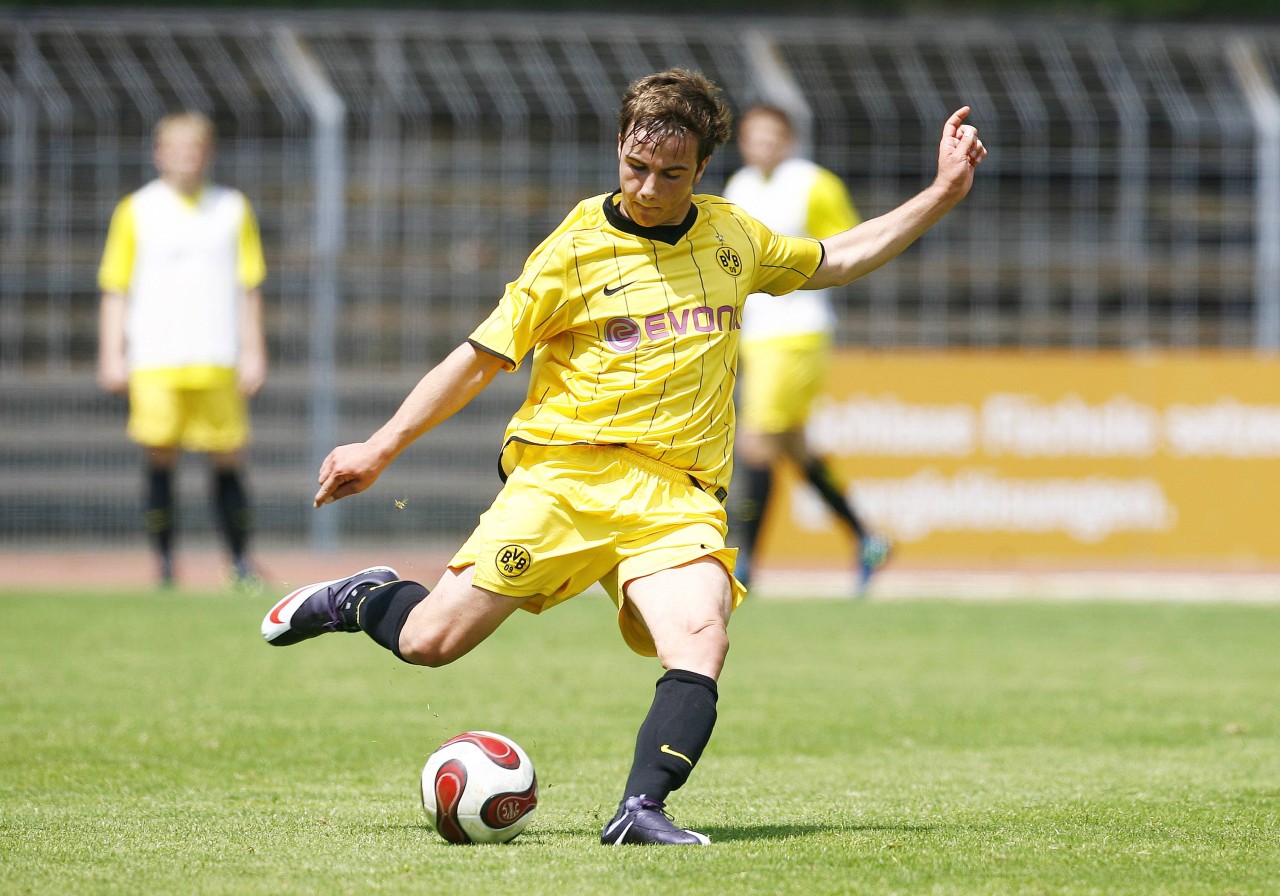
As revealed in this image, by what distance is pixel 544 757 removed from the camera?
527 centimetres

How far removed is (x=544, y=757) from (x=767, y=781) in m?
0.73

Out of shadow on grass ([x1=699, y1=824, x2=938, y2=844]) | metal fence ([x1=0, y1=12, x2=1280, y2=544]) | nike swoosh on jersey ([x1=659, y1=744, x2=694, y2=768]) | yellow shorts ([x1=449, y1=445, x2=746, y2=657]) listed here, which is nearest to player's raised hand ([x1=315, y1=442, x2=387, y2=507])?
yellow shorts ([x1=449, y1=445, x2=746, y2=657])

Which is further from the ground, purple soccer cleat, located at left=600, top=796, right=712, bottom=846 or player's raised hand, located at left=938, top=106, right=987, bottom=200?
player's raised hand, located at left=938, top=106, right=987, bottom=200

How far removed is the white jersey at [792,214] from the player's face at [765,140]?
0.12 metres

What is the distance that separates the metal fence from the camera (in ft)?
43.4

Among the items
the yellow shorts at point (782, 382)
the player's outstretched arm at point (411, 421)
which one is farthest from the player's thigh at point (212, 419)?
the player's outstretched arm at point (411, 421)

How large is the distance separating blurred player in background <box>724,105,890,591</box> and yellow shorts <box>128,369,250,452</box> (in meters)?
2.85

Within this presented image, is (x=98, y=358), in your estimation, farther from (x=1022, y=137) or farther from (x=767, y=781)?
(x=767, y=781)

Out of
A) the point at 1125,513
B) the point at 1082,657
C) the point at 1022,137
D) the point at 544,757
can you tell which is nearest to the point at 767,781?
the point at 544,757

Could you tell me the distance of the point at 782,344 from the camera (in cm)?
973

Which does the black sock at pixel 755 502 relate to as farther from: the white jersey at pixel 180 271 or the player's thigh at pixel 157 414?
the player's thigh at pixel 157 414

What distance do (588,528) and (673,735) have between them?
0.55 m

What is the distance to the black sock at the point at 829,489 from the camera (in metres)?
9.80

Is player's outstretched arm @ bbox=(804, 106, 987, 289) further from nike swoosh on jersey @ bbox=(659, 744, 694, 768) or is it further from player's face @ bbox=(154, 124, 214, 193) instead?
player's face @ bbox=(154, 124, 214, 193)
